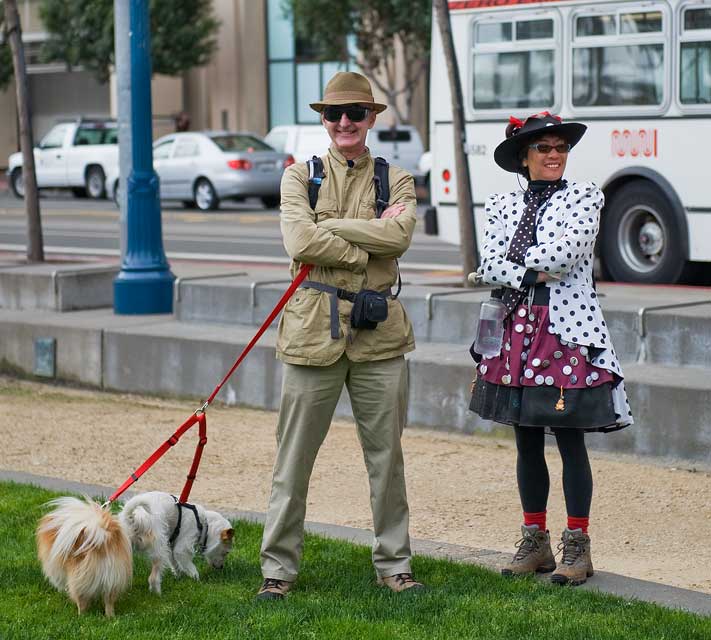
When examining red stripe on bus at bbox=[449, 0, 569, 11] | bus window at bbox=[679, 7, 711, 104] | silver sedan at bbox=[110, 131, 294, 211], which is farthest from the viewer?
silver sedan at bbox=[110, 131, 294, 211]

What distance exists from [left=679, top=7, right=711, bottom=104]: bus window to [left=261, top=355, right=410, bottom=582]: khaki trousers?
25.5 feet

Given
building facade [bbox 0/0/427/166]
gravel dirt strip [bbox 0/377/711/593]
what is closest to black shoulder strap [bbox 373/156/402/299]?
gravel dirt strip [bbox 0/377/711/593]

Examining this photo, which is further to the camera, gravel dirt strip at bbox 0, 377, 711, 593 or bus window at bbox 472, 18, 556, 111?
bus window at bbox 472, 18, 556, 111

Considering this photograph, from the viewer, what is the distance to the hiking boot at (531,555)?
18.8 feet

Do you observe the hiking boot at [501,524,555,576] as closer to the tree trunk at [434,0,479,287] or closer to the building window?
the tree trunk at [434,0,479,287]

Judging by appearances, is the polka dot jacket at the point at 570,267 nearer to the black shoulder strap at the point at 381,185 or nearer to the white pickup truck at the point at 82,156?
the black shoulder strap at the point at 381,185

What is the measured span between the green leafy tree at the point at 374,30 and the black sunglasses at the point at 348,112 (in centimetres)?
2855

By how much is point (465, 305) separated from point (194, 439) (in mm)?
2000

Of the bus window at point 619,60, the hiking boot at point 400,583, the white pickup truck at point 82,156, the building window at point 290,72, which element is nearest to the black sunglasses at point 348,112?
the hiking boot at point 400,583

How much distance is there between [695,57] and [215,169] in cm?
Result: 1651

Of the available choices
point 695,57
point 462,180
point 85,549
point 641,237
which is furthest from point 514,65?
point 85,549

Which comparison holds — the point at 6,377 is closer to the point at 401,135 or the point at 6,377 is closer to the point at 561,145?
the point at 561,145

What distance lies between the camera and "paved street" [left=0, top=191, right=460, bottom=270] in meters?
18.8

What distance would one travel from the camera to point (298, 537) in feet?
18.3
